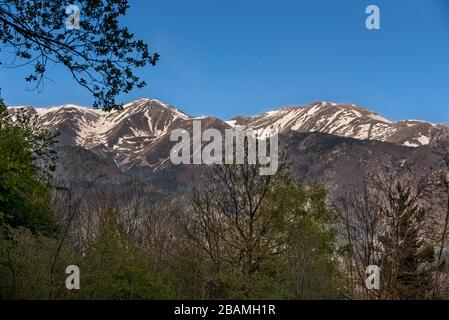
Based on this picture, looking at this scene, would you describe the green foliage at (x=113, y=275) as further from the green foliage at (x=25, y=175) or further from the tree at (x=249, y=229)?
Answer: the tree at (x=249, y=229)

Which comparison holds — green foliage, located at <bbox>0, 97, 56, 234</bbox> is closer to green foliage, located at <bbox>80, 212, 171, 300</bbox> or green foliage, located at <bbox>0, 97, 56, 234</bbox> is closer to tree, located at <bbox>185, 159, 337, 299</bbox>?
green foliage, located at <bbox>80, 212, 171, 300</bbox>

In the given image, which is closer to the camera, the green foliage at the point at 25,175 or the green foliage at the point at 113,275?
the green foliage at the point at 25,175

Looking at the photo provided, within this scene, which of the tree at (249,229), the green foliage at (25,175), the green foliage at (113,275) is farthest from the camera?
the tree at (249,229)

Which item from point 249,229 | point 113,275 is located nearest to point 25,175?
point 113,275

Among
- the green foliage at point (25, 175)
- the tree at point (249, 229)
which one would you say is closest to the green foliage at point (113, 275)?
the green foliage at point (25, 175)

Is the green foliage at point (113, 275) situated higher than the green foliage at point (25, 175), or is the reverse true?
the green foliage at point (25, 175)

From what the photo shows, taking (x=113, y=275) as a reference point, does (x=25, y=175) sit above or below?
above

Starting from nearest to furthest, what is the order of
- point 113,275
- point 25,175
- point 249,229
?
point 25,175, point 113,275, point 249,229

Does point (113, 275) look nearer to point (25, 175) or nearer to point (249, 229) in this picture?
point (25, 175)

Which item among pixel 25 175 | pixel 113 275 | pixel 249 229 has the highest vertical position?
pixel 25 175

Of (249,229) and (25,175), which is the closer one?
(25,175)
